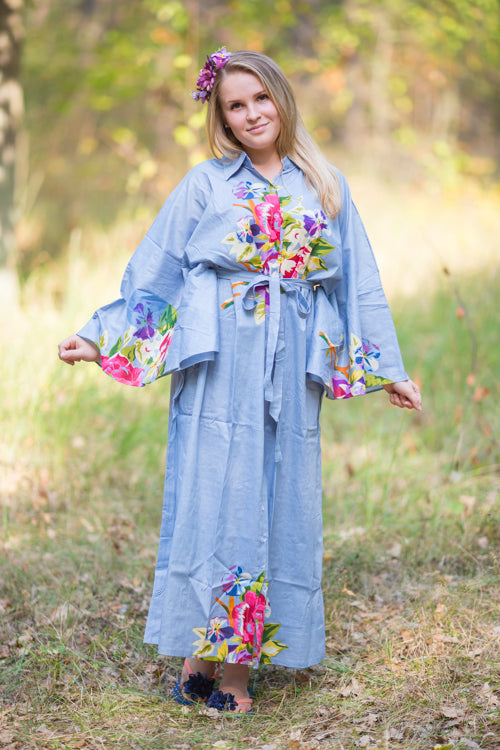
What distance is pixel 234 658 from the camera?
2176 mm

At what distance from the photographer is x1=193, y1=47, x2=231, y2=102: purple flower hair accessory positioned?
2.26 metres

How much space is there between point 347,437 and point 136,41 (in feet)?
16.5

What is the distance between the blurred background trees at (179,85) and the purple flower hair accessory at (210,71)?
3125mm

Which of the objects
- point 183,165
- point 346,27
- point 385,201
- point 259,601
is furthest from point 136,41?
point 259,601

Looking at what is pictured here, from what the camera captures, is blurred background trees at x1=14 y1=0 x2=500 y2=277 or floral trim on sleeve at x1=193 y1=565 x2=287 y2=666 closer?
floral trim on sleeve at x1=193 y1=565 x2=287 y2=666

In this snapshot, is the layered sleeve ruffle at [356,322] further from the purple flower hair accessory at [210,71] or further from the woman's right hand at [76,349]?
the woman's right hand at [76,349]

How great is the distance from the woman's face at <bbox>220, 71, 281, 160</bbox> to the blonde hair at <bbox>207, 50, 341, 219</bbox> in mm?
18

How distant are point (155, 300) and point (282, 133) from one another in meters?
0.63

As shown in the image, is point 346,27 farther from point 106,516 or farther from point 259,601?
point 259,601

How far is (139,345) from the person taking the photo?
2.26 meters

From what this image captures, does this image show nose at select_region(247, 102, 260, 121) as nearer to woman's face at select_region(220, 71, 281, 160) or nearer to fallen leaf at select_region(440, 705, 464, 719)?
woman's face at select_region(220, 71, 281, 160)

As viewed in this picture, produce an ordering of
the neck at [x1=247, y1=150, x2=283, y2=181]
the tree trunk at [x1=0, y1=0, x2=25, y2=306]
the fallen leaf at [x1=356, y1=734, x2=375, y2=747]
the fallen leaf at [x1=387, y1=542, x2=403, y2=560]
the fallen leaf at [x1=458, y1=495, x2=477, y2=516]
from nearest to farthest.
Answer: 1. the fallen leaf at [x1=356, y1=734, x2=375, y2=747]
2. the neck at [x1=247, y1=150, x2=283, y2=181]
3. the fallen leaf at [x1=387, y1=542, x2=403, y2=560]
4. the fallen leaf at [x1=458, y1=495, x2=477, y2=516]
5. the tree trunk at [x1=0, y1=0, x2=25, y2=306]

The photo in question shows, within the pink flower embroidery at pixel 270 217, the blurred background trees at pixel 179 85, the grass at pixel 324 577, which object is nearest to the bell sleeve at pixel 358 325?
the pink flower embroidery at pixel 270 217

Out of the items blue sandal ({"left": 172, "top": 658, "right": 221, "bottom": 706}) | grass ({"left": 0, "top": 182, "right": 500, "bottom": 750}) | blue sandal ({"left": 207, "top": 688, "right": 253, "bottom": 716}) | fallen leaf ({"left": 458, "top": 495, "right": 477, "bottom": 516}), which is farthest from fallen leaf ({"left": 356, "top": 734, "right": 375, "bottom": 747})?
fallen leaf ({"left": 458, "top": 495, "right": 477, "bottom": 516})
